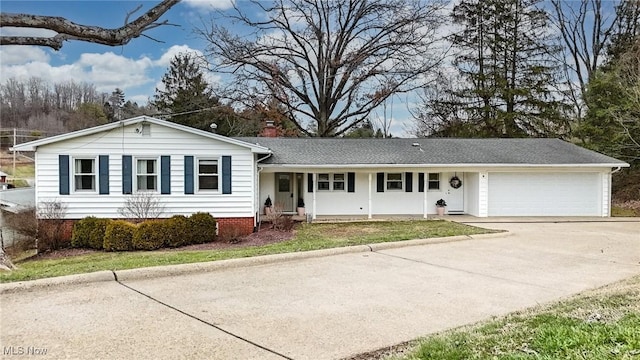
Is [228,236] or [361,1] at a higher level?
[361,1]

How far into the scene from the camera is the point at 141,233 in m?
13.2

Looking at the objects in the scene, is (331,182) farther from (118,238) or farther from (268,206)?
(118,238)

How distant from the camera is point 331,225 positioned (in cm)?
1605

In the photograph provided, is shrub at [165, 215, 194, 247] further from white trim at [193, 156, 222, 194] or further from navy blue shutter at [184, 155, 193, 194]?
white trim at [193, 156, 222, 194]

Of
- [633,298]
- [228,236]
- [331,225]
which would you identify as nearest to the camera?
[633,298]

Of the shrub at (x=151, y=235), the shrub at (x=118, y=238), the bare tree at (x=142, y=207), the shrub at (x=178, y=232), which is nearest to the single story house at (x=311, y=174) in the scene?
the bare tree at (x=142, y=207)

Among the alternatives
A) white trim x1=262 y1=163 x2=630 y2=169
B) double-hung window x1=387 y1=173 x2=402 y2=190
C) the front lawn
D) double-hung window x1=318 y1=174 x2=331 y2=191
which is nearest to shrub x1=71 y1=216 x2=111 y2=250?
white trim x1=262 y1=163 x2=630 y2=169

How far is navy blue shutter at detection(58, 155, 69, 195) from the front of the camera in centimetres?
1426

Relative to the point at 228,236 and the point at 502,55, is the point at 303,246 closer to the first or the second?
the point at 228,236

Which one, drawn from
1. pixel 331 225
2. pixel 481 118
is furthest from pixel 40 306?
pixel 481 118

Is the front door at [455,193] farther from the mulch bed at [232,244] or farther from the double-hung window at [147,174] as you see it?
the double-hung window at [147,174]

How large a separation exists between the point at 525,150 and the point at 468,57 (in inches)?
538

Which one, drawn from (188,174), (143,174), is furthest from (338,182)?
(143,174)

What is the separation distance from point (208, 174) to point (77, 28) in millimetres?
11929
